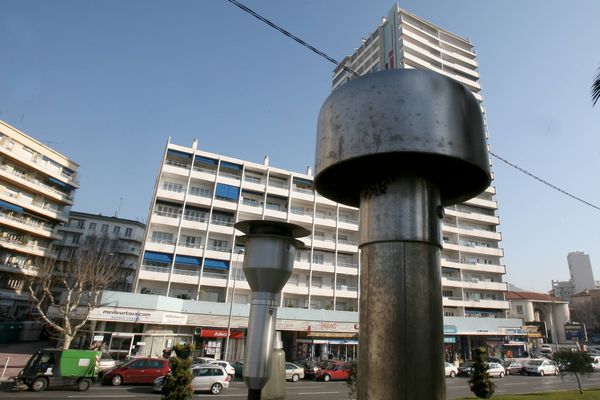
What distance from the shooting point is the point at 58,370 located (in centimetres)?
1789

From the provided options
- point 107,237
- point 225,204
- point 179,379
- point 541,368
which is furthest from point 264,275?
point 107,237

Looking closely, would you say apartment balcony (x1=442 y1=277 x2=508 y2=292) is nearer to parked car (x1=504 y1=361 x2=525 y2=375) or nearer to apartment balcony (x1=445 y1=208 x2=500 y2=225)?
apartment balcony (x1=445 y1=208 x2=500 y2=225)

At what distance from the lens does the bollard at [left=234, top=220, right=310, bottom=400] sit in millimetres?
6570

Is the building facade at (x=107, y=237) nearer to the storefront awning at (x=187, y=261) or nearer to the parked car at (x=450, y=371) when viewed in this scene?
the storefront awning at (x=187, y=261)

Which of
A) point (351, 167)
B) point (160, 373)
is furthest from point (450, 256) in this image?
point (351, 167)

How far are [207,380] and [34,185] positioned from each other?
1565 inches

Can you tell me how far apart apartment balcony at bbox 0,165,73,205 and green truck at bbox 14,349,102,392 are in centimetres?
3371

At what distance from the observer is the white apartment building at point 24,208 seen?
139 feet

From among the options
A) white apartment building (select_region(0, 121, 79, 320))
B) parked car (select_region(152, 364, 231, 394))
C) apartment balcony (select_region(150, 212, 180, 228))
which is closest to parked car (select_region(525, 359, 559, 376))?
parked car (select_region(152, 364, 231, 394))

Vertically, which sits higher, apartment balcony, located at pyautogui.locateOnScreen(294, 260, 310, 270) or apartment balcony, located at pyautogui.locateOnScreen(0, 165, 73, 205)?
apartment balcony, located at pyautogui.locateOnScreen(0, 165, 73, 205)

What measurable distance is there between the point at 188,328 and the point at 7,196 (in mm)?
27803

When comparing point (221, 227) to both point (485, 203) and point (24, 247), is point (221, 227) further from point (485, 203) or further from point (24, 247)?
point (485, 203)

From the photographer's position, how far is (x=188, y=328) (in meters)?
34.0

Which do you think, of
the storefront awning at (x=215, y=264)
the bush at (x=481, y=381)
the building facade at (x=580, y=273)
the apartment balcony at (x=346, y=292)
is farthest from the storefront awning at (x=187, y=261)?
the building facade at (x=580, y=273)
